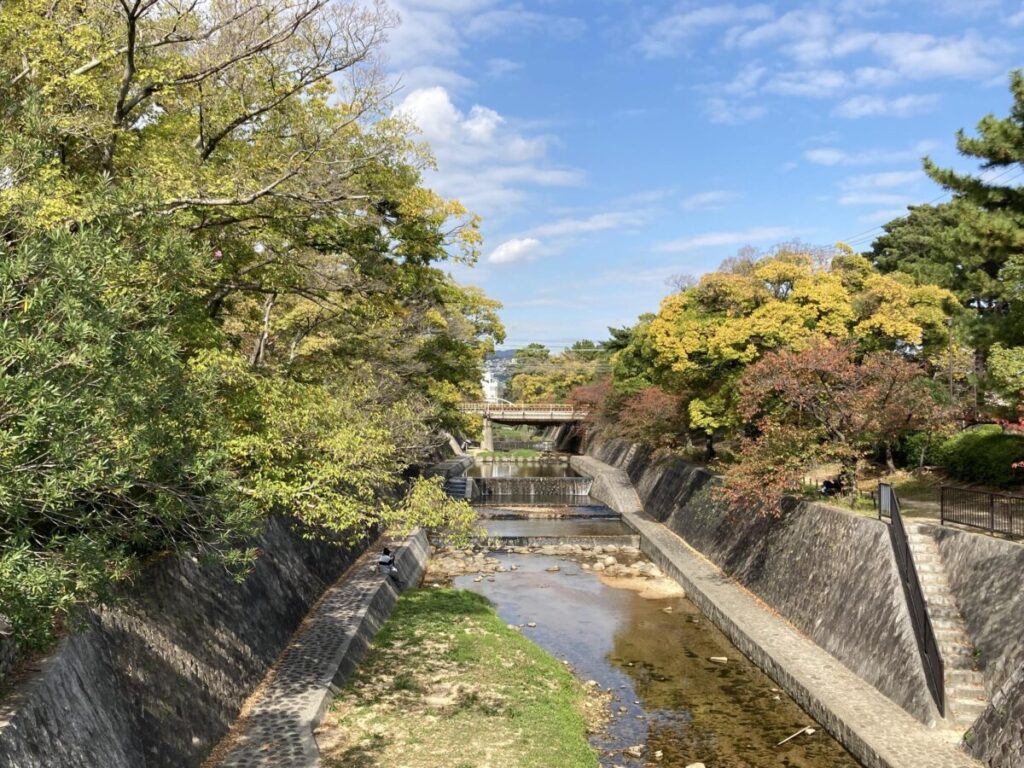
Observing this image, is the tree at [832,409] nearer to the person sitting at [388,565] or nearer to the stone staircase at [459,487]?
the person sitting at [388,565]

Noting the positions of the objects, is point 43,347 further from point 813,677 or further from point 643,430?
point 643,430

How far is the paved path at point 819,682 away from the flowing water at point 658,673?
37 cm

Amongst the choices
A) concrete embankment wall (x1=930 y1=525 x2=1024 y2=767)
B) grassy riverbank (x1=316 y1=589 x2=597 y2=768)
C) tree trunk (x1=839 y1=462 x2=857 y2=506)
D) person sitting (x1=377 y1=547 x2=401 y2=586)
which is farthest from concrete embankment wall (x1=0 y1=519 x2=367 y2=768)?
tree trunk (x1=839 y1=462 x2=857 y2=506)

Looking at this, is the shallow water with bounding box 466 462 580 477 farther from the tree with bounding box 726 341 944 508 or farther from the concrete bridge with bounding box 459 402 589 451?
the tree with bounding box 726 341 944 508

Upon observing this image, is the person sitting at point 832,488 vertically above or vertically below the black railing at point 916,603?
above

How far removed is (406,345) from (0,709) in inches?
972

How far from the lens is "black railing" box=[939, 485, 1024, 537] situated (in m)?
14.4

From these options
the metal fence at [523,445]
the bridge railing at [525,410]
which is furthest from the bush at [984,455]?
the metal fence at [523,445]

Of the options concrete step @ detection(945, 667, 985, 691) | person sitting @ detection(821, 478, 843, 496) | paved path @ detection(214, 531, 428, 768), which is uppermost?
person sitting @ detection(821, 478, 843, 496)

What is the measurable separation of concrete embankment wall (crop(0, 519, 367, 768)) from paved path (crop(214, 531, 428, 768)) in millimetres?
410

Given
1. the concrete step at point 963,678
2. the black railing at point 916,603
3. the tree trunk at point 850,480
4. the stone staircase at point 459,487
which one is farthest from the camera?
the stone staircase at point 459,487

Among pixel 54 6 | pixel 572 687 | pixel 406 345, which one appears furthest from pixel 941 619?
pixel 406 345

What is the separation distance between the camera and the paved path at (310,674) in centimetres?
1151

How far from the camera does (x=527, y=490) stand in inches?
1884
